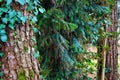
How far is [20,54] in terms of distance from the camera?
2.20 m

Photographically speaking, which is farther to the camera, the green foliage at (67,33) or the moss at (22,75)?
the green foliage at (67,33)

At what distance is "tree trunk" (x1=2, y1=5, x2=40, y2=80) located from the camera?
7.07 ft

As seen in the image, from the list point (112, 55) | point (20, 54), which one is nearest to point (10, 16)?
point (20, 54)

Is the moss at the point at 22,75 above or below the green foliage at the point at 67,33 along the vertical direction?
below

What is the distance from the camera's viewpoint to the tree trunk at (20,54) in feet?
7.07

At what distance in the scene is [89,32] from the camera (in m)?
4.52

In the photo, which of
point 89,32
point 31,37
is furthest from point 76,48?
point 31,37

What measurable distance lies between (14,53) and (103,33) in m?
2.61

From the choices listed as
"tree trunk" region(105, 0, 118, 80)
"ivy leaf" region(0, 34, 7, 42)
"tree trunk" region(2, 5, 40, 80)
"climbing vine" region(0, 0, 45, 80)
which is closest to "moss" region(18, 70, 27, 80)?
"tree trunk" region(2, 5, 40, 80)

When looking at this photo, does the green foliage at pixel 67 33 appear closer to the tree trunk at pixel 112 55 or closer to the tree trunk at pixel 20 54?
the tree trunk at pixel 112 55

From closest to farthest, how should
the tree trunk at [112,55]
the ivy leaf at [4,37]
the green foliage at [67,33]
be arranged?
the ivy leaf at [4,37]
the green foliage at [67,33]
the tree trunk at [112,55]

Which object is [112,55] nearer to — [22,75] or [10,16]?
[22,75]

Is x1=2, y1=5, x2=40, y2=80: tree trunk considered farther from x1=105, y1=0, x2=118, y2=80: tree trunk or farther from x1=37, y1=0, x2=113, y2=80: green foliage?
x1=105, y1=0, x2=118, y2=80: tree trunk

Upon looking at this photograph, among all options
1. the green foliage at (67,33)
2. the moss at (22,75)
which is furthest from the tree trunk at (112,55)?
the moss at (22,75)
